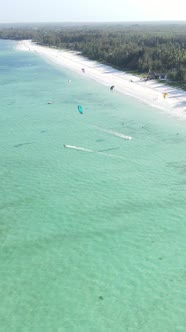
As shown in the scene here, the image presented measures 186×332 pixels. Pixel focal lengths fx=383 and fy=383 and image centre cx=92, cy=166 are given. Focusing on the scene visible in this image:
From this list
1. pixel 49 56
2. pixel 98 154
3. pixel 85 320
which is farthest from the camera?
pixel 49 56

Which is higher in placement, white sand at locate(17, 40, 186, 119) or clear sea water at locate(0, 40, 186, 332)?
white sand at locate(17, 40, 186, 119)

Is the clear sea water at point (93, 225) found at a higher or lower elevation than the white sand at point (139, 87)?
lower

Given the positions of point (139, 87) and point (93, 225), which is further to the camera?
point (139, 87)

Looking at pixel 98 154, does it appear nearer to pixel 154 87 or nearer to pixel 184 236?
pixel 184 236

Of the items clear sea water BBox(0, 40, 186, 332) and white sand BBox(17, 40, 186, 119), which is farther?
white sand BBox(17, 40, 186, 119)

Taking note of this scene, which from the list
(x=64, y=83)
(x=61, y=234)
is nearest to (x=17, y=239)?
(x=61, y=234)

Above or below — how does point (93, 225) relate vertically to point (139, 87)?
below

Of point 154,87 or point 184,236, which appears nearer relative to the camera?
point 184,236

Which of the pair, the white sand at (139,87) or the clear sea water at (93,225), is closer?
the clear sea water at (93,225)
